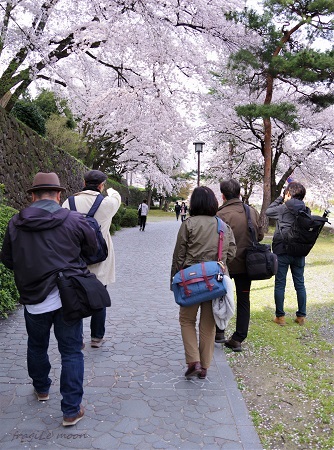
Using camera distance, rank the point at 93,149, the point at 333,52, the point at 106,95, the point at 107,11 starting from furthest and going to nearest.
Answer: the point at 93,149 → the point at 106,95 → the point at 333,52 → the point at 107,11

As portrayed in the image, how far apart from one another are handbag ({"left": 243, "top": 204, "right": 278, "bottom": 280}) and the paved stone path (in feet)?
3.14

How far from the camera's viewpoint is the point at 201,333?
366 cm

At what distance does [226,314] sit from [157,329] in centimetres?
188

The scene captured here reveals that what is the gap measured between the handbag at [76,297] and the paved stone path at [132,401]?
82 cm

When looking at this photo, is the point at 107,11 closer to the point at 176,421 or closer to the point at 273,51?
the point at 273,51

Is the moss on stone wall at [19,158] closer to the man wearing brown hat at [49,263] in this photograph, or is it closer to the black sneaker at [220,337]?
the black sneaker at [220,337]

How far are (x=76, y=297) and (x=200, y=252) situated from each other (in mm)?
1231

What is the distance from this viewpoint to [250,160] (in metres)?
27.2

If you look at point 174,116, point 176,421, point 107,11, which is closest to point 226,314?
point 176,421

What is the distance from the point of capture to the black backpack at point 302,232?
16.1ft

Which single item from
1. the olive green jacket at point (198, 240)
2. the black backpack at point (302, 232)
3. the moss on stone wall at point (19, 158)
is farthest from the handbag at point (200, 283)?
the moss on stone wall at point (19, 158)

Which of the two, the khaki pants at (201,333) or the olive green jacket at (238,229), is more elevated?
the olive green jacket at (238,229)

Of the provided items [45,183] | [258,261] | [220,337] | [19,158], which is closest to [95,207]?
[45,183]

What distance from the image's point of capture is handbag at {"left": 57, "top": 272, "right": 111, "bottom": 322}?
107 inches
